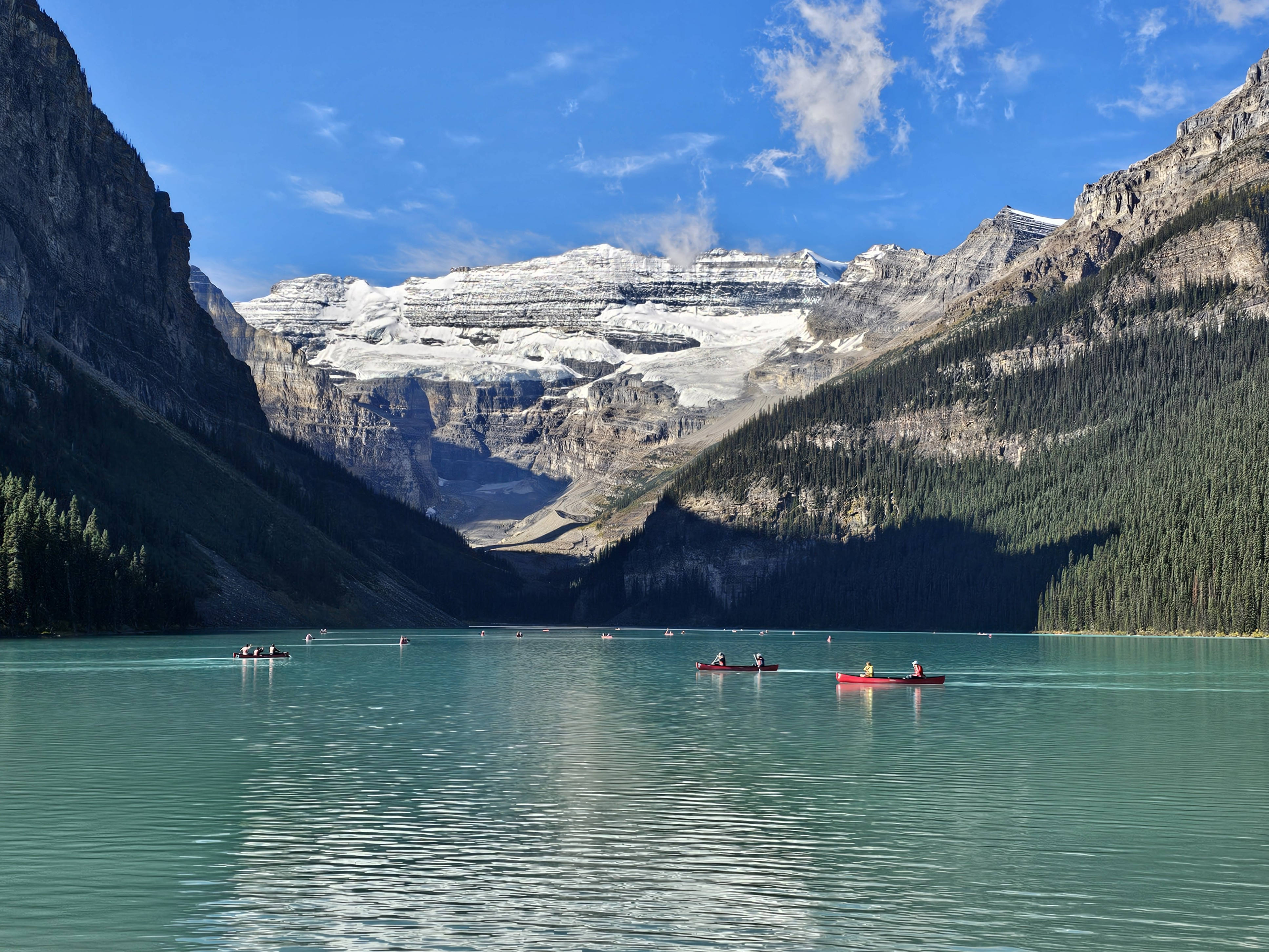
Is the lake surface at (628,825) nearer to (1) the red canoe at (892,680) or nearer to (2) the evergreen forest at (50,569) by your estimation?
(1) the red canoe at (892,680)

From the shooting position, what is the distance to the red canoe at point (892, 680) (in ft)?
376

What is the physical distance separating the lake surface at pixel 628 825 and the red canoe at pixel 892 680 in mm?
18355

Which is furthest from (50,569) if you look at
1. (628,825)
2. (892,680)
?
(628,825)

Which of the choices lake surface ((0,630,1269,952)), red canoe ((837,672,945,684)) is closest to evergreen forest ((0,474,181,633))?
lake surface ((0,630,1269,952))

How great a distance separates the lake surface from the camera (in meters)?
31.4

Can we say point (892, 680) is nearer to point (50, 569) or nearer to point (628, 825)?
point (628, 825)

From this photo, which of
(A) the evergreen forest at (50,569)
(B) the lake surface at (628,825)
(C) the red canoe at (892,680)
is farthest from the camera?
(A) the evergreen forest at (50,569)

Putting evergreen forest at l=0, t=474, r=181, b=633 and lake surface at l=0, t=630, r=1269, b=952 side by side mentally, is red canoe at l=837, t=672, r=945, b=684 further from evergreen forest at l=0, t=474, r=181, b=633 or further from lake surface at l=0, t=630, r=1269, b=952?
evergreen forest at l=0, t=474, r=181, b=633

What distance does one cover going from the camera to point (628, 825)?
145 feet

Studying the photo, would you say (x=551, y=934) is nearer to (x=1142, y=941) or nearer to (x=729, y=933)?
(x=729, y=933)

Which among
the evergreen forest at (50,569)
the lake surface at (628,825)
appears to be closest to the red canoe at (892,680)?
the lake surface at (628,825)

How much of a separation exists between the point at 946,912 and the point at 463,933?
12.5 metres

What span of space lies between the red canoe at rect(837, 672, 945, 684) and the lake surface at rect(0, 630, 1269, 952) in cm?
1835

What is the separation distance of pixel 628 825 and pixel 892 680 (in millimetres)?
74441
